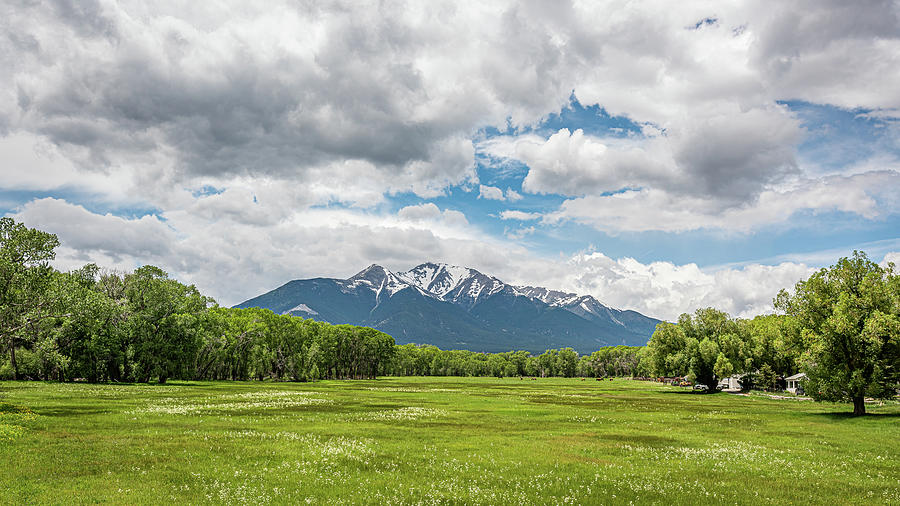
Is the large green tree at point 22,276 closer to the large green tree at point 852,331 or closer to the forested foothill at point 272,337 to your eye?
the forested foothill at point 272,337

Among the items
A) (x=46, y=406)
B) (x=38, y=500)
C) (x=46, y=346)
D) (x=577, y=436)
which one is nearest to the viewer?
(x=38, y=500)

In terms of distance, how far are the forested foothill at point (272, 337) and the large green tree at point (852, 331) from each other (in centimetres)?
10

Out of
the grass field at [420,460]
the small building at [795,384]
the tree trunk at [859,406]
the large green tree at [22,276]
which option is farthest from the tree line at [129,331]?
the small building at [795,384]

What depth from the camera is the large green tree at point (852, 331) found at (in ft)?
144

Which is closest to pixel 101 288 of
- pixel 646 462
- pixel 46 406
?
pixel 46 406

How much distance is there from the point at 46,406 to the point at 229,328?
79.2 metres

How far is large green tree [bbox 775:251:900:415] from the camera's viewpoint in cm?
4391

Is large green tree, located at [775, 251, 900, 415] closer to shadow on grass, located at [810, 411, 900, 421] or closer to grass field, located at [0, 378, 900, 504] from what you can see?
shadow on grass, located at [810, 411, 900, 421]

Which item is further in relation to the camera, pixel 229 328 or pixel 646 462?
pixel 229 328

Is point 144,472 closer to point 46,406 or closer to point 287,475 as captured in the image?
point 287,475

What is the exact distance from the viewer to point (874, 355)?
44.8 meters

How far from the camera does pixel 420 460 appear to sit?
23.0 metres

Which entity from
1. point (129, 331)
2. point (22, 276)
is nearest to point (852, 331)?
point (22, 276)

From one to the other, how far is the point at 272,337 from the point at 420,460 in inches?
4446
